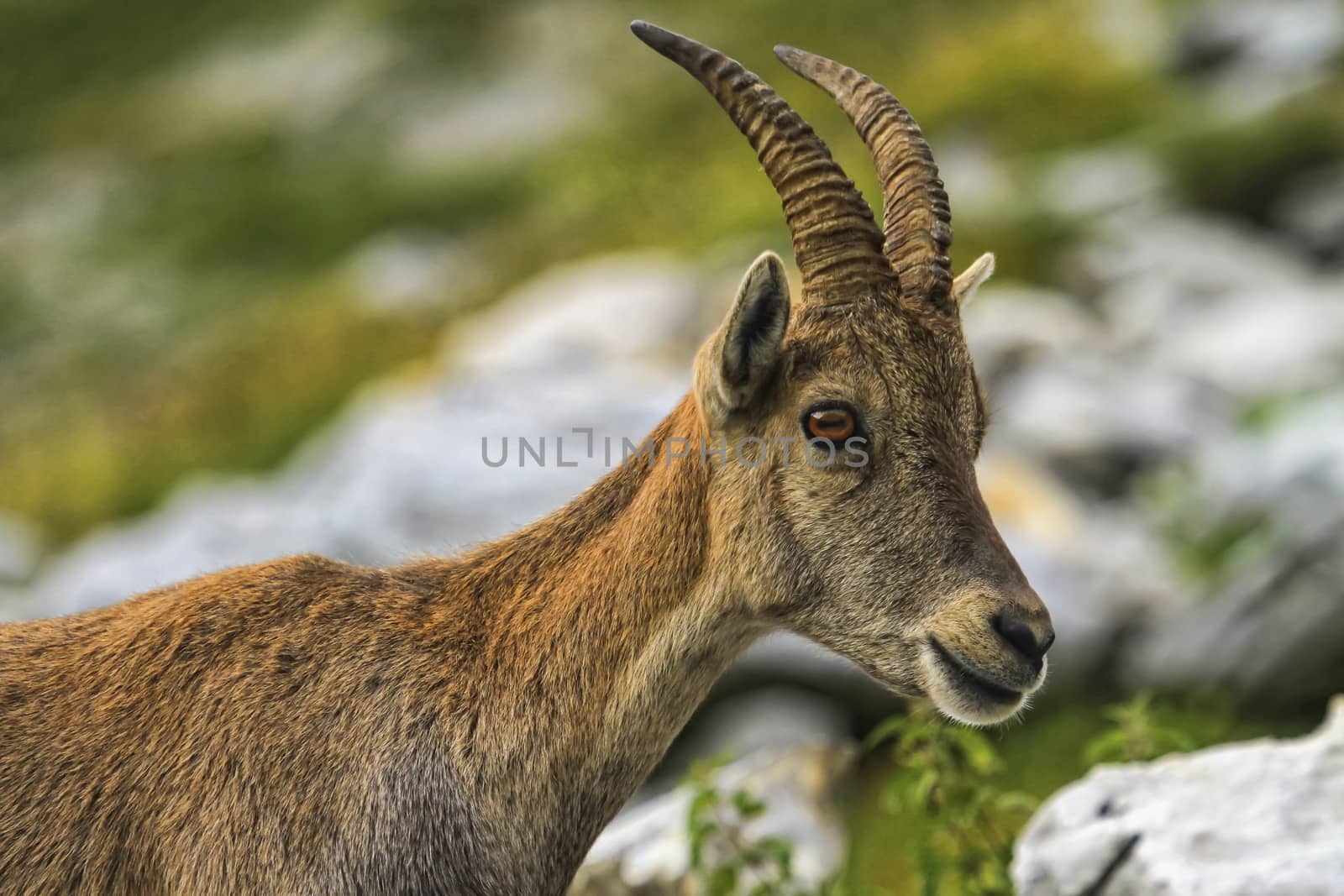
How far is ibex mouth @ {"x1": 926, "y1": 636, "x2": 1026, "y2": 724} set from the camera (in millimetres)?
5070

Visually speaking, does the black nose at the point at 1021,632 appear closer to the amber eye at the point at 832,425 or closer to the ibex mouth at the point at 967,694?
the ibex mouth at the point at 967,694

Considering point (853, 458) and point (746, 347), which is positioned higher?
point (746, 347)

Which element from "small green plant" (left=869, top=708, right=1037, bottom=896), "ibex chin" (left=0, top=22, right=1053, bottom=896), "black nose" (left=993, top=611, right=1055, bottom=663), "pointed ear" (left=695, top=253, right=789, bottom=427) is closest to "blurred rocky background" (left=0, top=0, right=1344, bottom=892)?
"small green plant" (left=869, top=708, right=1037, bottom=896)

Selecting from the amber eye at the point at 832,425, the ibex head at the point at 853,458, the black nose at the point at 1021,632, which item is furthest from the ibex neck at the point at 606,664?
the black nose at the point at 1021,632

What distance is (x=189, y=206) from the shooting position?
150 feet

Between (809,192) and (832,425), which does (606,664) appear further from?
(809,192)

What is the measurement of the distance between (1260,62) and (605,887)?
78.4ft

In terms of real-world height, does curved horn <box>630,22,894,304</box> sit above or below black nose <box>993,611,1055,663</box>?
above

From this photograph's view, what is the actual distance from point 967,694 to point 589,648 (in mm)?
1403

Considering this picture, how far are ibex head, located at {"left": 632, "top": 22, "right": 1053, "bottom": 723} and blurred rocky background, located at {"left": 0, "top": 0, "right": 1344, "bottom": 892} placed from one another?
1.94m

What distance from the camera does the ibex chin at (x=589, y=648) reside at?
5023 millimetres

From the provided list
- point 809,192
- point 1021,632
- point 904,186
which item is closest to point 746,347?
point 809,192

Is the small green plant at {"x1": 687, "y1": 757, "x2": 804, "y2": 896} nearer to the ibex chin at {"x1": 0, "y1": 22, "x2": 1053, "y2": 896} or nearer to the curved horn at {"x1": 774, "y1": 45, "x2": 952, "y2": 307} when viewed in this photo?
the ibex chin at {"x1": 0, "y1": 22, "x2": 1053, "y2": 896}

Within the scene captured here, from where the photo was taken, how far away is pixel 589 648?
532 centimetres
